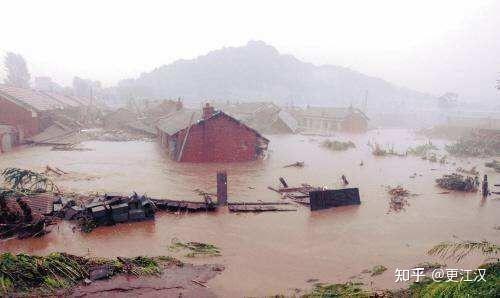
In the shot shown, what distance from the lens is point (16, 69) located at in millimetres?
126375

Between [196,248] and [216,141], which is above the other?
[216,141]

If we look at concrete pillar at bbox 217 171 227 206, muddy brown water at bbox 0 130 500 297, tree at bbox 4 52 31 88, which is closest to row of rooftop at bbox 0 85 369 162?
muddy brown water at bbox 0 130 500 297

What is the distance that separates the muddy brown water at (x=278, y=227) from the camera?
1406cm

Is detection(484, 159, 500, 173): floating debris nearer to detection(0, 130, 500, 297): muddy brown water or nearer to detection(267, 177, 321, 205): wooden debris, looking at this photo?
detection(0, 130, 500, 297): muddy brown water

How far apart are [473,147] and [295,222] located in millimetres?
37310

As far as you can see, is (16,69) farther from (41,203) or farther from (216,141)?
(41,203)

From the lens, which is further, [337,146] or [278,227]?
[337,146]

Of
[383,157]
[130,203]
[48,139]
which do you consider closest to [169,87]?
[48,139]

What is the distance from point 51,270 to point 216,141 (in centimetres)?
2303

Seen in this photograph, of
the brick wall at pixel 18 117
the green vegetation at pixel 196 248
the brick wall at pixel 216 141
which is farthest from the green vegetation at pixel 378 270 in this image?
the brick wall at pixel 18 117

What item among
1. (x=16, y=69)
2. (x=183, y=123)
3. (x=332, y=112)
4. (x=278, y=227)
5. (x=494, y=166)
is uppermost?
(x=16, y=69)

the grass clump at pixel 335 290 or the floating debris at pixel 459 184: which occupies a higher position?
the floating debris at pixel 459 184

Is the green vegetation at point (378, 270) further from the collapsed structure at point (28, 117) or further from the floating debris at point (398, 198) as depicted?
the collapsed structure at point (28, 117)

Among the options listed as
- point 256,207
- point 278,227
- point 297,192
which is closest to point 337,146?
point 297,192
